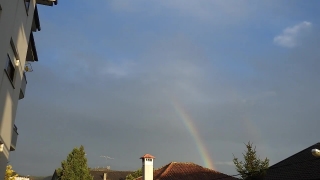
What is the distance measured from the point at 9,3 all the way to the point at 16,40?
168cm

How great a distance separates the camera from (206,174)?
1251 inches

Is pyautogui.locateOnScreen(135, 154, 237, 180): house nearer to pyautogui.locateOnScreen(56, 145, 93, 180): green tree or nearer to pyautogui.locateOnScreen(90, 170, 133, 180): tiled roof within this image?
pyautogui.locateOnScreen(56, 145, 93, 180): green tree

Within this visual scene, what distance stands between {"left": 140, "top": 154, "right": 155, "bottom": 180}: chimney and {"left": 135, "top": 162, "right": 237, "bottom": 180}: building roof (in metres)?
1.39

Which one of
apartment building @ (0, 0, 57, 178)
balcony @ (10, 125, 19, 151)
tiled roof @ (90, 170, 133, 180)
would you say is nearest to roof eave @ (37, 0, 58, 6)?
apartment building @ (0, 0, 57, 178)

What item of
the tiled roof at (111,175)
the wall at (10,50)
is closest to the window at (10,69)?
the wall at (10,50)

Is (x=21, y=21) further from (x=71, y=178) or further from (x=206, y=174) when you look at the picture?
(x=71, y=178)

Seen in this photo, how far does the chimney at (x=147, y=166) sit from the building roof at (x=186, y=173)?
4.55ft

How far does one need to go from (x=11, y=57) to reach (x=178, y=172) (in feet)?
75.1

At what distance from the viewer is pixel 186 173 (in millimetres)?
31031

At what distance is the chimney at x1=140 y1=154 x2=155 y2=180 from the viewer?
28.2m

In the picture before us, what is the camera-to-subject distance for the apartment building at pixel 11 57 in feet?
30.2

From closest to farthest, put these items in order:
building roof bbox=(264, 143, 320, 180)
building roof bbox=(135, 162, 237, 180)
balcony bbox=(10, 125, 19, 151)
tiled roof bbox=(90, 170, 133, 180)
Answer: balcony bbox=(10, 125, 19, 151), building roof bbox=(264, 143, 320, 180), building roof bbox=(135, 162, 237, 180), tiled roof bbox=(90, 170, 133, 180)

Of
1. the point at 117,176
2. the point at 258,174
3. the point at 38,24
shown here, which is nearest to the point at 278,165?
the point at 258,174

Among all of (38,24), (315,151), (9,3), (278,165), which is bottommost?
(315,151)
